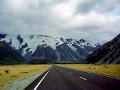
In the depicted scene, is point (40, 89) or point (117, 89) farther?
point (40, 89)

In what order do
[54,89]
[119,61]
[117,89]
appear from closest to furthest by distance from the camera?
1. [117,89]
2. [54,89]
3. [119,61]

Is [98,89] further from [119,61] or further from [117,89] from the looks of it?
[119,61]

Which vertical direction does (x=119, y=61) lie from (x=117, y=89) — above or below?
above

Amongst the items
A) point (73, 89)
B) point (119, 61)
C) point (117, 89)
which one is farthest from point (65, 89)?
point (119, 61)

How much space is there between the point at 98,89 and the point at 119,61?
168 m

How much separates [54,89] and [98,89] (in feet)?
11.1

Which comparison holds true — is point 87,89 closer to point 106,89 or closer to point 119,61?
point 106,89

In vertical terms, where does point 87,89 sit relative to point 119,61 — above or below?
below

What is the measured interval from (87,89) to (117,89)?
2141 millimetres

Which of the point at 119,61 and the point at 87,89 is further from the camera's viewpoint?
the point at 119,61

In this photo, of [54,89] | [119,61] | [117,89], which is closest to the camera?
[117,89]

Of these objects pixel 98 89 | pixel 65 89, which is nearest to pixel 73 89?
pixel 65 89

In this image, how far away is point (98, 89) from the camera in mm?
19125

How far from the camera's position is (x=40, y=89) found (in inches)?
806
